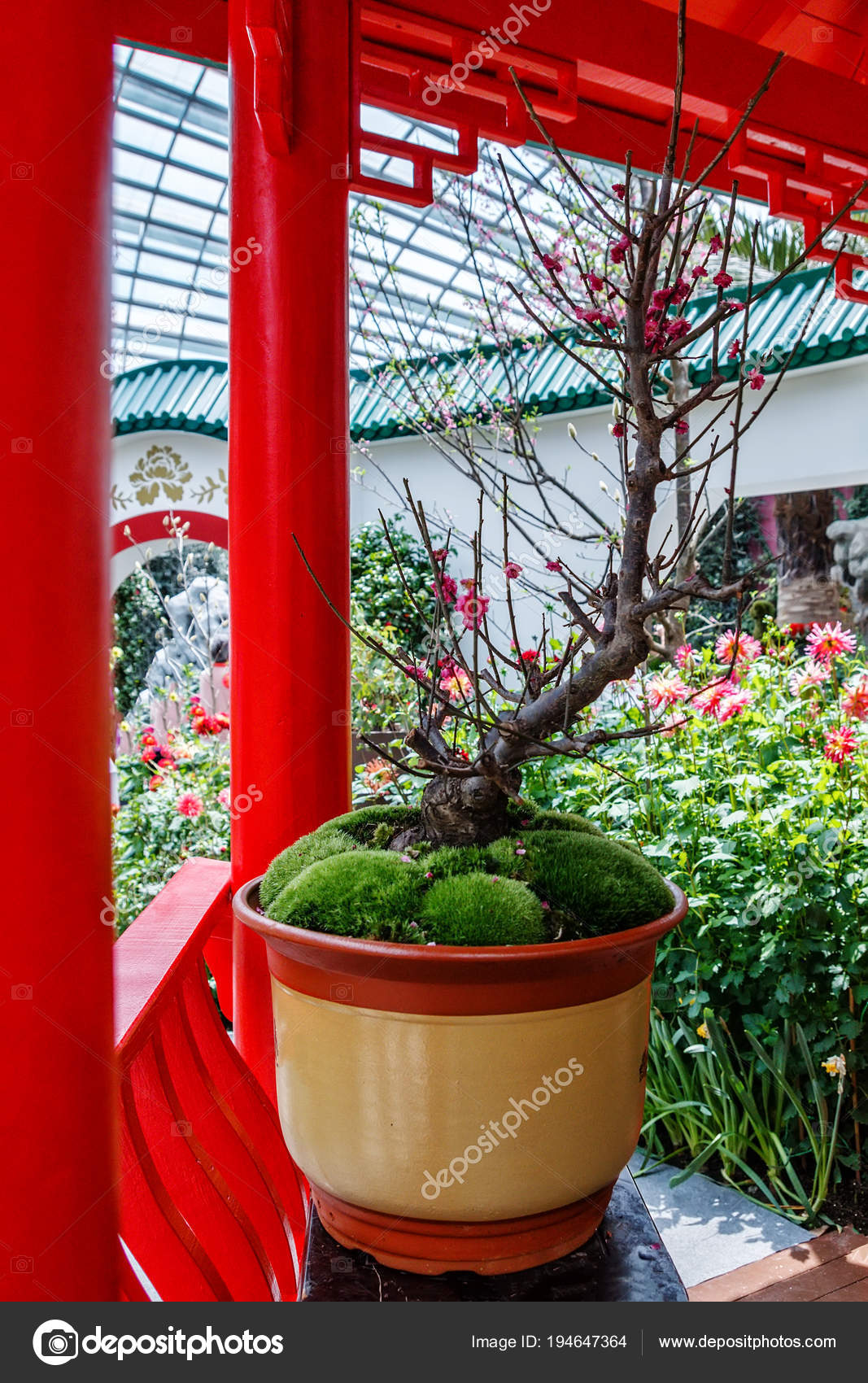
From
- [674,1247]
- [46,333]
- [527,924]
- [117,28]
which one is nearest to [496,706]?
[674,1247]

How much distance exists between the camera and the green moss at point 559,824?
1.15 m

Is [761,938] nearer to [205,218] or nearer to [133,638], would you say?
[205,218]

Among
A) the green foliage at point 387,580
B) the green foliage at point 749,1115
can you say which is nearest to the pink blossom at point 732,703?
the green foliage at point 749,1115

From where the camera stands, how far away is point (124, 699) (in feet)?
37.0

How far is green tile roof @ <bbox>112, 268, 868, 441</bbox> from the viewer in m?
5.27

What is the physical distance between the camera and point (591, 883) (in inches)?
38.3

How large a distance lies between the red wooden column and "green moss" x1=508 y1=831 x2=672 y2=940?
1.95 feet

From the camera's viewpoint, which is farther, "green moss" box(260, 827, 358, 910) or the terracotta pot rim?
"green moss" box(260, 827, 358, 910)

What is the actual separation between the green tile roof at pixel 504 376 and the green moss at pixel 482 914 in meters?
3.13

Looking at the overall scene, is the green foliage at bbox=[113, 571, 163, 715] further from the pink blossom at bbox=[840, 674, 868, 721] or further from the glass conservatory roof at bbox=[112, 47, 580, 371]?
the pink blossom at bbox=[840, 674, 868, 721]

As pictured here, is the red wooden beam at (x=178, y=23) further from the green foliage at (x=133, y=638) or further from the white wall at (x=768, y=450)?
the green foliage at (x=133, y=638)

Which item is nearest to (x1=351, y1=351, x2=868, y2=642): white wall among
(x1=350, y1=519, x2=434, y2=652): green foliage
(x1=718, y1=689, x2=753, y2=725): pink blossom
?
(x1=350, y1=519, x2=434, y2=652): green foliage

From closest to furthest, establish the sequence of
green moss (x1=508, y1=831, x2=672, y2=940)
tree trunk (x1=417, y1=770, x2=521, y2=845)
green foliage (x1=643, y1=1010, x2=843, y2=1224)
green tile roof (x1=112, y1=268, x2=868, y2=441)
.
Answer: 1. green moss (x1=508, y1=831, x2=672, y2=940)
2. tree trunk (x1=417, y1=770, x2=521, y2=845)
3. green foliage (x1=643, y1=1010, x2=843, y2=1224)
4. green tile roof (x1=112, y1=268, x2=868, y2=441)

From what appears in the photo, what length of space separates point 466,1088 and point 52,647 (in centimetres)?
50
